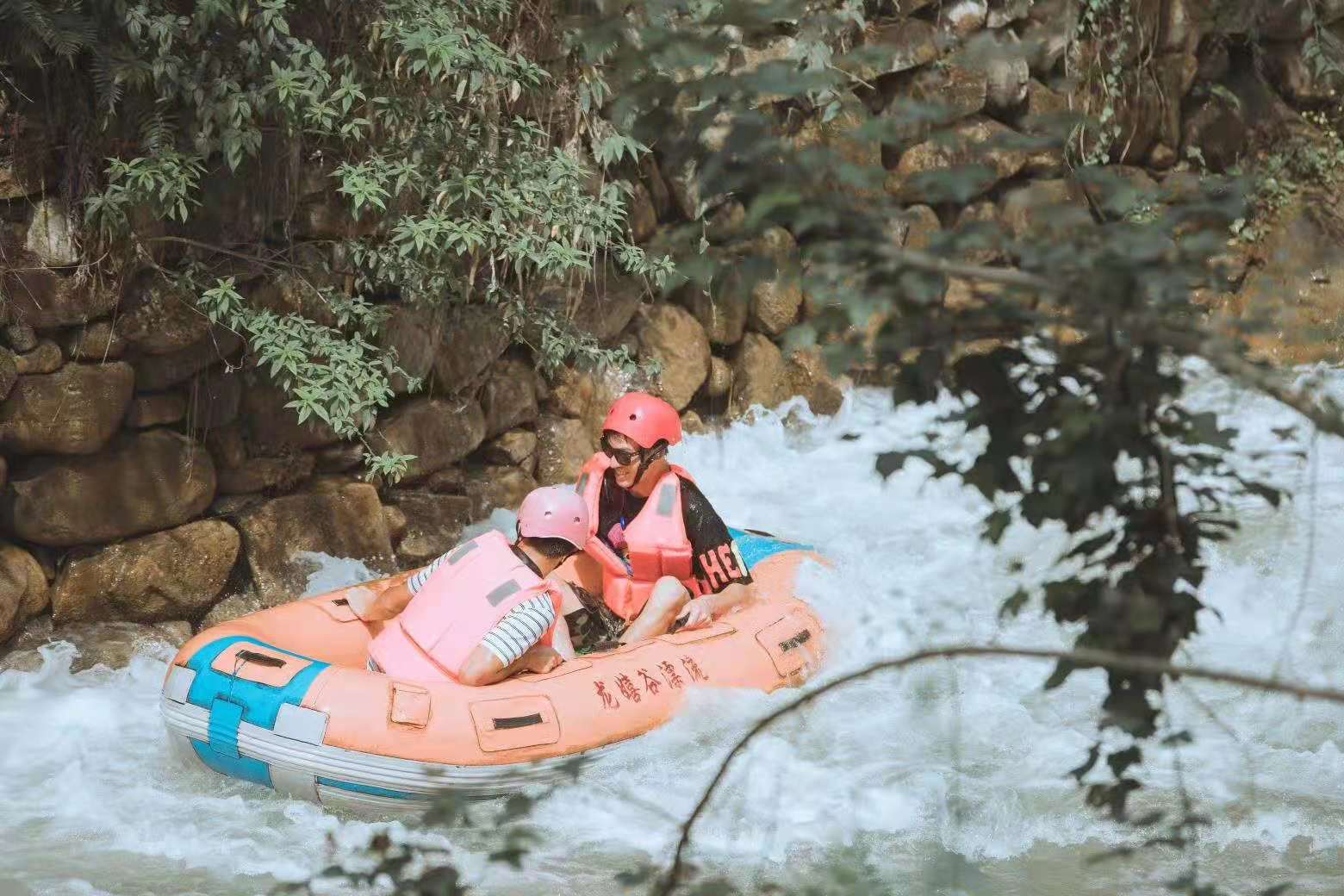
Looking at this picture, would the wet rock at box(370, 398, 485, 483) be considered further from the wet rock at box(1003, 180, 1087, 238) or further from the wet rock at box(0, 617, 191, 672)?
the wet rock at box(1003, 180, 1087, 238)

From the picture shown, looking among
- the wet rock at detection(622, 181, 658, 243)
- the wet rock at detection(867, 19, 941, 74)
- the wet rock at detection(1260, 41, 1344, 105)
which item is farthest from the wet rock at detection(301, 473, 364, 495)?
the wet rock at detection(1260, 41, 1344, 105)

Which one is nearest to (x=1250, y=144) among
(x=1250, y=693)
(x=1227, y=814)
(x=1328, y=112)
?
(x=1328, y=112)

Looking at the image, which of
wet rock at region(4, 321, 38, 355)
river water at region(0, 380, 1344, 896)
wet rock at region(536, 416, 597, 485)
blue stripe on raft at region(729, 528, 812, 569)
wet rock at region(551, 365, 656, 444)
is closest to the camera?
river water at region(0, 380, 1344, 896)

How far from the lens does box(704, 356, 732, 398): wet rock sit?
7.07 m

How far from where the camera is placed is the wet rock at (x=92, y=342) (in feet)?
14.9

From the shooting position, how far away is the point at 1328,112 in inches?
346

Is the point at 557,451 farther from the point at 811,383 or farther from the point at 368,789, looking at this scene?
the point at 368,789

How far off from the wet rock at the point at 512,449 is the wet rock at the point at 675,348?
836 millimetres

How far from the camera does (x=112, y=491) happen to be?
4.69 m

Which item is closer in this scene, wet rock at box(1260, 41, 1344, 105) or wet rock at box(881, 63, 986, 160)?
wet rock at box(881, 63, 986, 160)

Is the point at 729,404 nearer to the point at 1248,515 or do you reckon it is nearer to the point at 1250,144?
the point at 1248,515

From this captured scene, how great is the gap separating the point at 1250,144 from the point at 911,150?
2.67 metres

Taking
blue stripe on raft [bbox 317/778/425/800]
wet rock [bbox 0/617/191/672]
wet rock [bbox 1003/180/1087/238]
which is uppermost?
wet rock [bbox 1003/180/1087/238]

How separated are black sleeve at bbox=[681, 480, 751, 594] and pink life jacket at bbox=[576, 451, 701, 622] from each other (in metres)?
0.02
